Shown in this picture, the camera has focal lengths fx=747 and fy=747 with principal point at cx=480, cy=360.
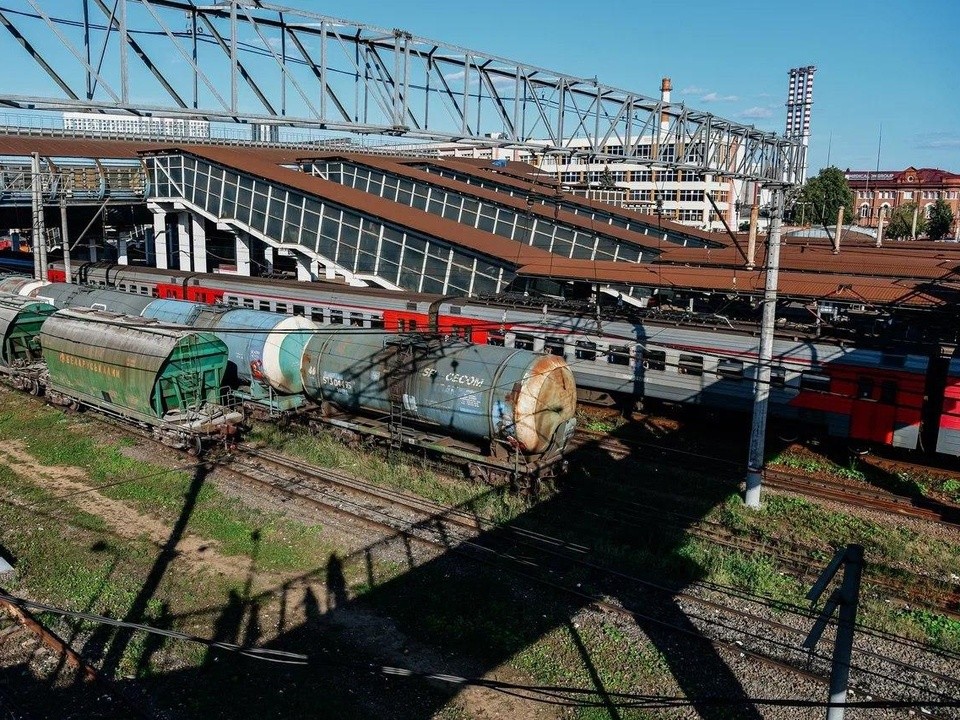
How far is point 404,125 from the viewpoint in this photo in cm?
1652

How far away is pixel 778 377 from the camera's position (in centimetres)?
2011

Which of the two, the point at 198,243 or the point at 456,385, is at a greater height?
the point at 198,243

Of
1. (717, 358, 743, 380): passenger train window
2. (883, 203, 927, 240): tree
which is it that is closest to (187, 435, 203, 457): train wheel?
(717, 358, 743, 380): passenger train window

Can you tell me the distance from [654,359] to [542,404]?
6.10 m

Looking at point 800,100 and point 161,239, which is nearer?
point 161,239

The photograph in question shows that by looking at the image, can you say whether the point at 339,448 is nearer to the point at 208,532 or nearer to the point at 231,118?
the point at 208,532

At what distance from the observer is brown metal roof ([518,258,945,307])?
2053 cm

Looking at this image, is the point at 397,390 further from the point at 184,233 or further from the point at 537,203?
the point at 184,233

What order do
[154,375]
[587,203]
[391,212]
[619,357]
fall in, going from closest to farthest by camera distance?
[154,375]
[619,357]
[391,212]
[587,203]

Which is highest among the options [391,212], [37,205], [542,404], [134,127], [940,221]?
[134,127]

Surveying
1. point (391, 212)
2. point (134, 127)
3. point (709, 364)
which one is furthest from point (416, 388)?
point (134, 127)

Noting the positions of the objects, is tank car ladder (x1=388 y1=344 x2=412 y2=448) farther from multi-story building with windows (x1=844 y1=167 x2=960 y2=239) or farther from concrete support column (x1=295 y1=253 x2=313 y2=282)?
multi-story building with windows (x1=844 y1=167 x2=960 y2=239)

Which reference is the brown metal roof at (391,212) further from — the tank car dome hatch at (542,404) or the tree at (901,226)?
the tree at (901,226)

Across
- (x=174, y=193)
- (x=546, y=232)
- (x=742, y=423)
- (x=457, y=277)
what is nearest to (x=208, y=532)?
(x=742, y=423)
